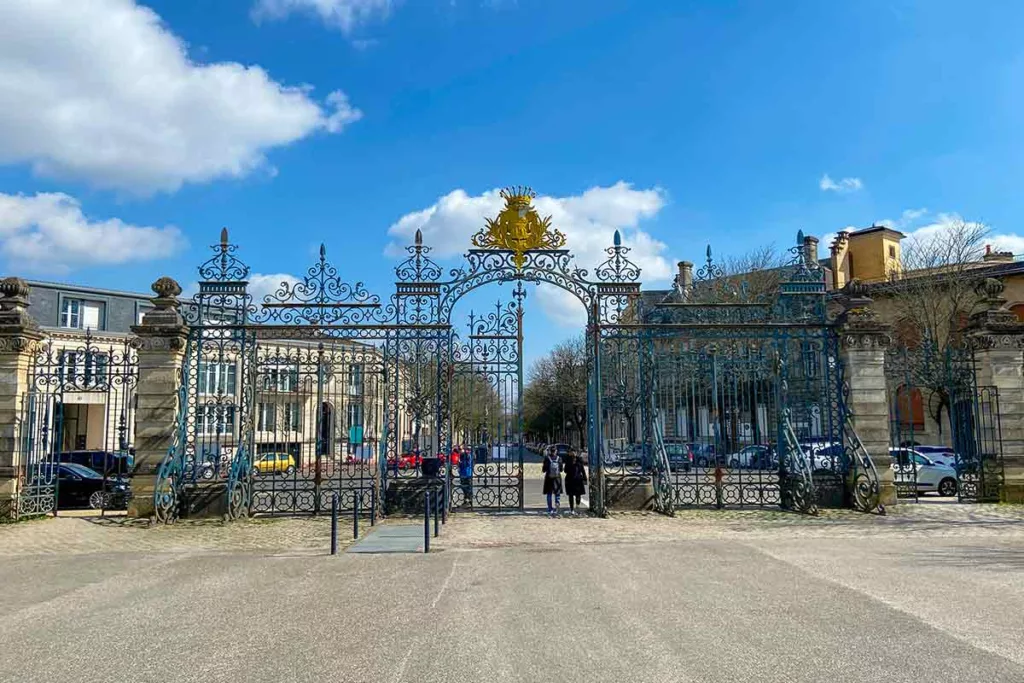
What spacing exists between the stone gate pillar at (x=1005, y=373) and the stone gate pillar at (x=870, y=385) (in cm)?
285

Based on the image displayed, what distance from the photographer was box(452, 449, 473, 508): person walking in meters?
15.1

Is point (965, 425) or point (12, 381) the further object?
point (965, 425)

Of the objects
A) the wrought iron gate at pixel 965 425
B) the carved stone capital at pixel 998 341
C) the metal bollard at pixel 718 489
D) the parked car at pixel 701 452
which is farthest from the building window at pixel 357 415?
the carved stone capital at pixel 998 341

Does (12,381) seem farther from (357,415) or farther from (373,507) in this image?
(373,507)

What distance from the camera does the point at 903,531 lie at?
12.2 m

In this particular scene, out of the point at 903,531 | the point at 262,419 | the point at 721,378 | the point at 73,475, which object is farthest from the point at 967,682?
the point at 73,475

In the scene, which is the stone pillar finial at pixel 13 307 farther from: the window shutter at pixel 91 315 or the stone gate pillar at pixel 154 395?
the window shutter at pixel 91 315

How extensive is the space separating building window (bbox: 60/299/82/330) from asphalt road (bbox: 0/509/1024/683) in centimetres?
3289

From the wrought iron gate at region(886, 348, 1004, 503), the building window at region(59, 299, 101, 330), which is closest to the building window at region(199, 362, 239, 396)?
the wrought iron gate at region(886, 348, 1004, 503)

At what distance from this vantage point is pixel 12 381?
14297 mm

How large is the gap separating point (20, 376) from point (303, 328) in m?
5.59

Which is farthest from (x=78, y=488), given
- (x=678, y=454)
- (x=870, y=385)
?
(x=870, y=385)

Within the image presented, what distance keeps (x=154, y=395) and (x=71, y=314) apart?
3048 cm

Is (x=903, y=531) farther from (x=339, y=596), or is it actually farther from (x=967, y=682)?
(x=339, y=596)
